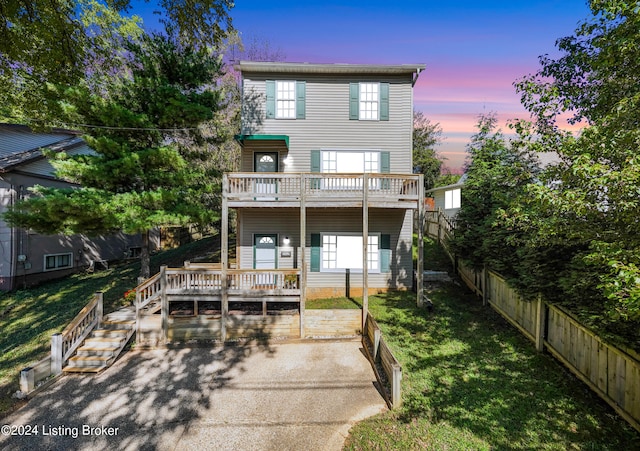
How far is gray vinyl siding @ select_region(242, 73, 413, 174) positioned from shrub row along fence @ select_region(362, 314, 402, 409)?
7.04m

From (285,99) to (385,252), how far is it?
7.90 m

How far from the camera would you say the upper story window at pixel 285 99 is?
39.0ft

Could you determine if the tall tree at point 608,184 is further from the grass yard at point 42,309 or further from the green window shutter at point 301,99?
the grass yard at point 42,309

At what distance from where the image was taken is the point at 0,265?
13.3 meters

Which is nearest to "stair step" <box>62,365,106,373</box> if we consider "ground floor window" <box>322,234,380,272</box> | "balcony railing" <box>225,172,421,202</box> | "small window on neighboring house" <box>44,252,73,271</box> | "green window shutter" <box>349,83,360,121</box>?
"balcony railing" <box>225,172,421,202</box>

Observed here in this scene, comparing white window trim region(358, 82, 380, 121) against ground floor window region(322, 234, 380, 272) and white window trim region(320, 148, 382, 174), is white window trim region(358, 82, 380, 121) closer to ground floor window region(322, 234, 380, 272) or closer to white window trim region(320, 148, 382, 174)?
white window trim region(320, 148, 382, 174)

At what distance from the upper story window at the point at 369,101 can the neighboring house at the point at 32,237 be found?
45.7ft

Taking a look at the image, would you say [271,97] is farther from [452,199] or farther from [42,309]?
[452,199]

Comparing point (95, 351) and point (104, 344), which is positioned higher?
point (104, 344)

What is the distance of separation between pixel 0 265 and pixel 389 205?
60.1ft

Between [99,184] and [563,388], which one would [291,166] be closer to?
[99,184]

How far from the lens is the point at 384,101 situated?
39.1ft

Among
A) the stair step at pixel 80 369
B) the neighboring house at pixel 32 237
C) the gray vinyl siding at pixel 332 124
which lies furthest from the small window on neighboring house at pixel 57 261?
the gray vinyl siding at pixel 332 124

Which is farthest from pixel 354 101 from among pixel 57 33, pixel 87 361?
pixel 87 361
